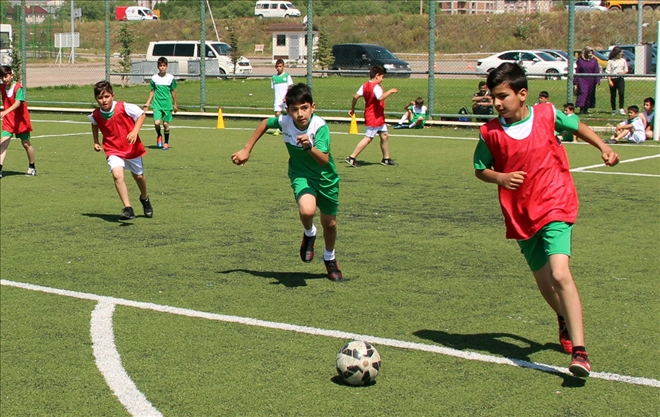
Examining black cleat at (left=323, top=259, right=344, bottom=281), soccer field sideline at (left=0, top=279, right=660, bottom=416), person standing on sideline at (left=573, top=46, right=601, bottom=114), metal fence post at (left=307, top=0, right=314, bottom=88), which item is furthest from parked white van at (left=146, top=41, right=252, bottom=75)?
soccer field sideline at (left=0, top=279, right=660, bottom=416)

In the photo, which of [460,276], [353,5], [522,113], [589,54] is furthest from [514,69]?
[353,5]

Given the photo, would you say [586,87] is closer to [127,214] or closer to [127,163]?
[127,163]

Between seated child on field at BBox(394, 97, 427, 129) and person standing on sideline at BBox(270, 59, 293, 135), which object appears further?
seated child on field at BBox(394, 97, 427, 129)

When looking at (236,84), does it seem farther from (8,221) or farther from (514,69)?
(514,69)

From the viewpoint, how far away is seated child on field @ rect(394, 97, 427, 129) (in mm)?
22453

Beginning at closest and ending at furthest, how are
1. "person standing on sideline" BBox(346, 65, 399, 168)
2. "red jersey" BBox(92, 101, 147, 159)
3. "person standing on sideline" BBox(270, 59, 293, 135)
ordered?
"red jersey" BBox(92, 101, 147, 159), "person standing on sideline" BBox(346, 65, 399, 168), "person standing on sideline" BBox(270, 59, 293, 135)

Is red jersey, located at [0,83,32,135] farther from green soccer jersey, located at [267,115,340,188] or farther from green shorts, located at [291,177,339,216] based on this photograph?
green shorts, located at [291,177,339,216]

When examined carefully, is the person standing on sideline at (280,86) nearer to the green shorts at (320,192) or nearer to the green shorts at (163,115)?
the green shorts at (163,115)

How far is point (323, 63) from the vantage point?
27.1 m

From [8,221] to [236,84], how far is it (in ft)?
67.8

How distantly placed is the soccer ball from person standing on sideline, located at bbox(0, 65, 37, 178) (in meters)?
10.6

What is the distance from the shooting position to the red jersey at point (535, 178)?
5.61 m

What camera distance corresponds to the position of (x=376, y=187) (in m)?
13.7

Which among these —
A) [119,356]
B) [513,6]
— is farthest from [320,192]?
[513,6]
